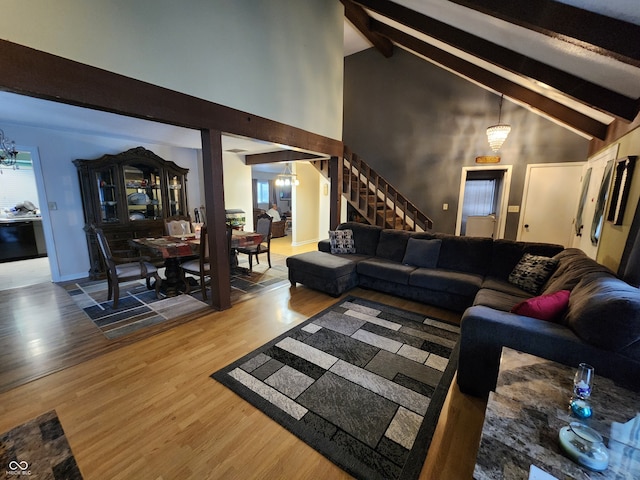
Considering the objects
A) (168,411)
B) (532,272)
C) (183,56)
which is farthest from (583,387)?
(183,56)

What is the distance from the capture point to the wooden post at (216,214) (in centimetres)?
300

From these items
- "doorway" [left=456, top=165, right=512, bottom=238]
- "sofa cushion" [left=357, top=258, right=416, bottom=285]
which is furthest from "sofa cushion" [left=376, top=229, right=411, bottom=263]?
"doorway" [left=456, top=165, right=512, bottom=238]

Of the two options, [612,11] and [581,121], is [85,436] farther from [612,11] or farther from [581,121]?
[581,121]

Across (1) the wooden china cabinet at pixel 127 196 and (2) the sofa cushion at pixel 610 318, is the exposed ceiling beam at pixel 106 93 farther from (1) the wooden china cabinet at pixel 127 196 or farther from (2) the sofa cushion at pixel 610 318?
(2) the sofa cushion at pixel 610 318

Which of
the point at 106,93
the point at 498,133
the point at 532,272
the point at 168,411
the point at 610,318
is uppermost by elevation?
the point at 498,133

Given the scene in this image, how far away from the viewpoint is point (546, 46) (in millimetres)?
2385

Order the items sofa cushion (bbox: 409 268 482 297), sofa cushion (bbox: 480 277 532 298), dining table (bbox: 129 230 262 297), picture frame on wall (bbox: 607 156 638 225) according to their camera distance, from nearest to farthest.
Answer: picture frame on wall (bbox: 607 156 638 225) → sofa cushion (bbox: 480 277 532 298) → sofa cushion (bbox: 409 268 482 297) → dining table (bbox: 129 230 262 297)

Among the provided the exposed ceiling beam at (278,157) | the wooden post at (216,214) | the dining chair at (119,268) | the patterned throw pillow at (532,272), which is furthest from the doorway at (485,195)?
the dining chair at (119,268)

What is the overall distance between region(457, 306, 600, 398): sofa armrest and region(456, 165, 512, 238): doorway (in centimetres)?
396

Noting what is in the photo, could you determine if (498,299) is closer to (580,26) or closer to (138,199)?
(580,26)

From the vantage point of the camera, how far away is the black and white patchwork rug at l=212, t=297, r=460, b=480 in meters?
1.55

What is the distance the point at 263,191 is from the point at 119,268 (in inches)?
323

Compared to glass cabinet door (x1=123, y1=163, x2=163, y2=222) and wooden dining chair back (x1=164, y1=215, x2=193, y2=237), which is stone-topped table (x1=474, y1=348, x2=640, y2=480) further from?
glass cabinet door (x1=123, y1=163, x2=163, y2=222)

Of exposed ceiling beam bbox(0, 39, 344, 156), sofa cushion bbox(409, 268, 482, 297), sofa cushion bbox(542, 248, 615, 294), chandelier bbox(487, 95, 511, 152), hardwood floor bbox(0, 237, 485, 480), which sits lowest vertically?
hardwood floor bbox(0, 237, 485, 480)
